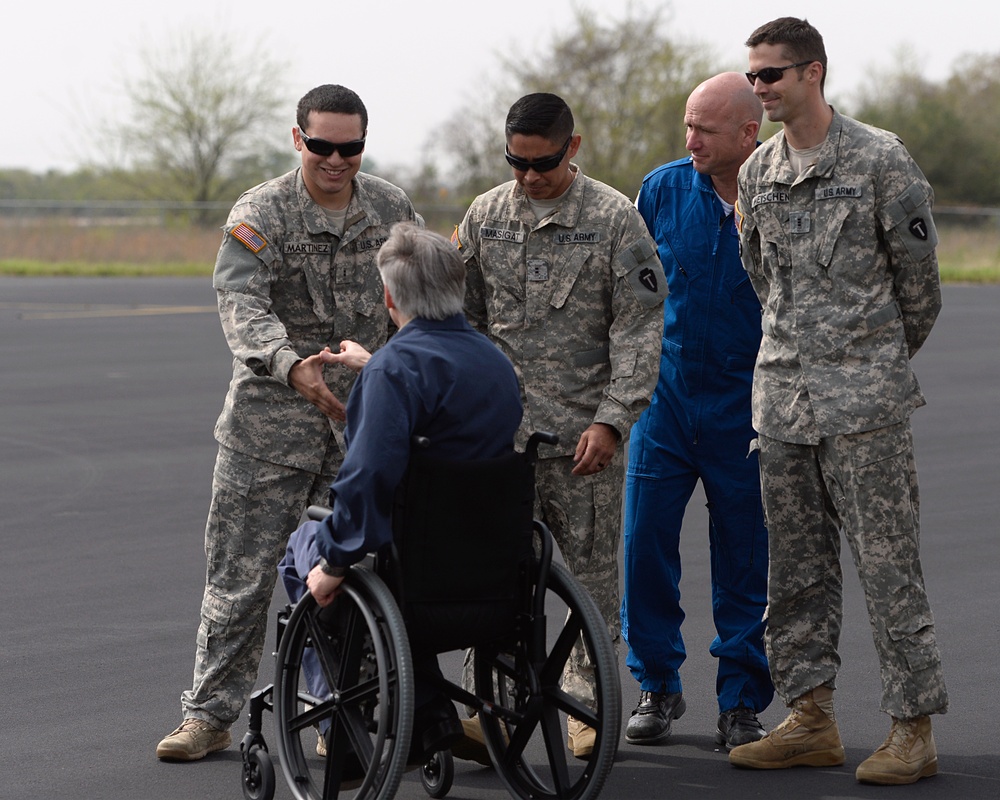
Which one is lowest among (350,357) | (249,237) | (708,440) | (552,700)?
(552,700)

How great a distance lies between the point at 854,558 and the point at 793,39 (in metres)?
1.58

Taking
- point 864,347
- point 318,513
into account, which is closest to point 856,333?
point 864,347

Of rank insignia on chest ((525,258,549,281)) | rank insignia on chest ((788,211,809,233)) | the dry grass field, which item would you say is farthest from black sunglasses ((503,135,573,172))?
the dry grass field

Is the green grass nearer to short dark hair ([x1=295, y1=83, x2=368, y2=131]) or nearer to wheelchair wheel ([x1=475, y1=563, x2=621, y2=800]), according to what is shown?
short dark hair ([x1=295, y1=83, x2=368, y2=131])

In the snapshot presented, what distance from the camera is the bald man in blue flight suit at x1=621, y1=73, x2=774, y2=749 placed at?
16.5ft

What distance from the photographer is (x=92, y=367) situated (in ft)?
50.4

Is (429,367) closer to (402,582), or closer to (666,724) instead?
(402,582)

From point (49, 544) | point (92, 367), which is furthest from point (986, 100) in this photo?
point (49, 544)

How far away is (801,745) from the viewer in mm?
4633

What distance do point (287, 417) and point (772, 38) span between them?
1901 millimetres

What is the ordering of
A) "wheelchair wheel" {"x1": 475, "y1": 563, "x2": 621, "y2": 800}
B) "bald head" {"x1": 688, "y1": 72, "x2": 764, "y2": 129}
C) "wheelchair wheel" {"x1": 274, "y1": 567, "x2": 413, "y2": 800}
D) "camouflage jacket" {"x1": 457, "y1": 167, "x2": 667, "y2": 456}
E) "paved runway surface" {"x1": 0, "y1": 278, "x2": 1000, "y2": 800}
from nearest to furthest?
1. "wheelchair wheel" {"x1": 274, "y1": 567, "x2": 413, "y2": 800}
2. "wheelchair wheel" {"x1": 475, "y1": 563, "x2": 621, "y2": 800}
3. "paved runway surface" {"x1": 0, "y1": 278, "x2": 1000, "y2": 800}
4. "camouflage jacket" {"x1": 457, "y1": 167, "x2": 667, "y2": 456}
5. "bald head" {"x1": 688, "y1": 72, "x2": 764, "y2": 129}

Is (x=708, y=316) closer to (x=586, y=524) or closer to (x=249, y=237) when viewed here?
(x=586, y=524)

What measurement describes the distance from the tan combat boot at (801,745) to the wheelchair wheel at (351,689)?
126 centimetres

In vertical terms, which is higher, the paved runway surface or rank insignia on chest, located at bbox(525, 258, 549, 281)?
rank insignia on chest, located at bbox(525, 258, 549, 281)
